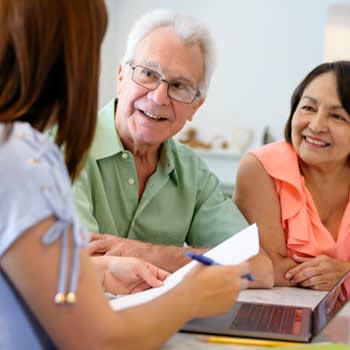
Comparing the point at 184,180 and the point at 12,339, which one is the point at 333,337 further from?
the point at 184,180

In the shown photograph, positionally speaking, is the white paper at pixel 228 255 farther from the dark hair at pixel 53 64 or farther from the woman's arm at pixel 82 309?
the dark hair at pixel 53 64

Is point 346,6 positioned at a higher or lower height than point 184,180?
higher

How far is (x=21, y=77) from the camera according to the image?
0.78m

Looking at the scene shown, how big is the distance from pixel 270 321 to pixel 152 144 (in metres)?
0.71

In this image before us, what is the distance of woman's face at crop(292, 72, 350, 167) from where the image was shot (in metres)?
1.91

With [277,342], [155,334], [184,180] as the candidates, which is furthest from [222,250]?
[184,180]

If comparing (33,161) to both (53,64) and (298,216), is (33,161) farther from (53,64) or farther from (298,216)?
(298,216)

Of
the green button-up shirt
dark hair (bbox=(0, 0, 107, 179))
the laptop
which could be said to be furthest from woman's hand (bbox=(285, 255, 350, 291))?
dark hair (bbox=(0, 0, 107, 179))

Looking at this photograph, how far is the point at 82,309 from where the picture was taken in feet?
2.51

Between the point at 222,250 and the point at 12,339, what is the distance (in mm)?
468

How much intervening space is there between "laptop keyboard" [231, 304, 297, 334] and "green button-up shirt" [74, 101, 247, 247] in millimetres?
487

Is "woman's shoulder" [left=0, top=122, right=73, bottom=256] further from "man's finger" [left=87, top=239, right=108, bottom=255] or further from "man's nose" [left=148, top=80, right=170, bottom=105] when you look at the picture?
"man's nose" [left=148, top=80, right=170, bottom=105]

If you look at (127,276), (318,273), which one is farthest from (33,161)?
(318,273)

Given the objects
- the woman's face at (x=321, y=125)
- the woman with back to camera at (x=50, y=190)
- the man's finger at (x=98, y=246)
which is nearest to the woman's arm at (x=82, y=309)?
the woman with back to camera at (x=50, y=190)
